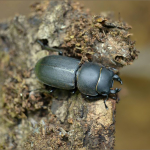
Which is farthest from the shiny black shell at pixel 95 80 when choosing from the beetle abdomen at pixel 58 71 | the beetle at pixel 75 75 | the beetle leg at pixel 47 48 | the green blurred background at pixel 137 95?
the green blurred background at pixel 137 95

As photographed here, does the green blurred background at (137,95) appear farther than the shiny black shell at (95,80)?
Yes

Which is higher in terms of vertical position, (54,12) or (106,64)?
(54,12)

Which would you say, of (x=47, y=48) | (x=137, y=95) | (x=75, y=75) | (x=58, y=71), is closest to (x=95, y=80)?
(x=75, y=75)

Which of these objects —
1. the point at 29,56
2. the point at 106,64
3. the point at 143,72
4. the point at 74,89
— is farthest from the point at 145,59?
the point at 29,56

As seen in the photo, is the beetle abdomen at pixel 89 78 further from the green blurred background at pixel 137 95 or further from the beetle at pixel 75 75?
the green blurred background at pixel 137 95

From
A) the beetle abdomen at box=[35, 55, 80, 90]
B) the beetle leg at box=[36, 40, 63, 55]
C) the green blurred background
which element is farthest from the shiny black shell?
the green blurred background

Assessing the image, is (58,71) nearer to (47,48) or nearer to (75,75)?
(75,75)

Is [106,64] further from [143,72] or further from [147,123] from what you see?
[147,123]

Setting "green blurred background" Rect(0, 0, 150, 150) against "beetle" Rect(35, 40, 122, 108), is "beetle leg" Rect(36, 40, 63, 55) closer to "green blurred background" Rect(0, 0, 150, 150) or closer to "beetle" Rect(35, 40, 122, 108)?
"beetle" Rect(35, 40, 122, 108)
